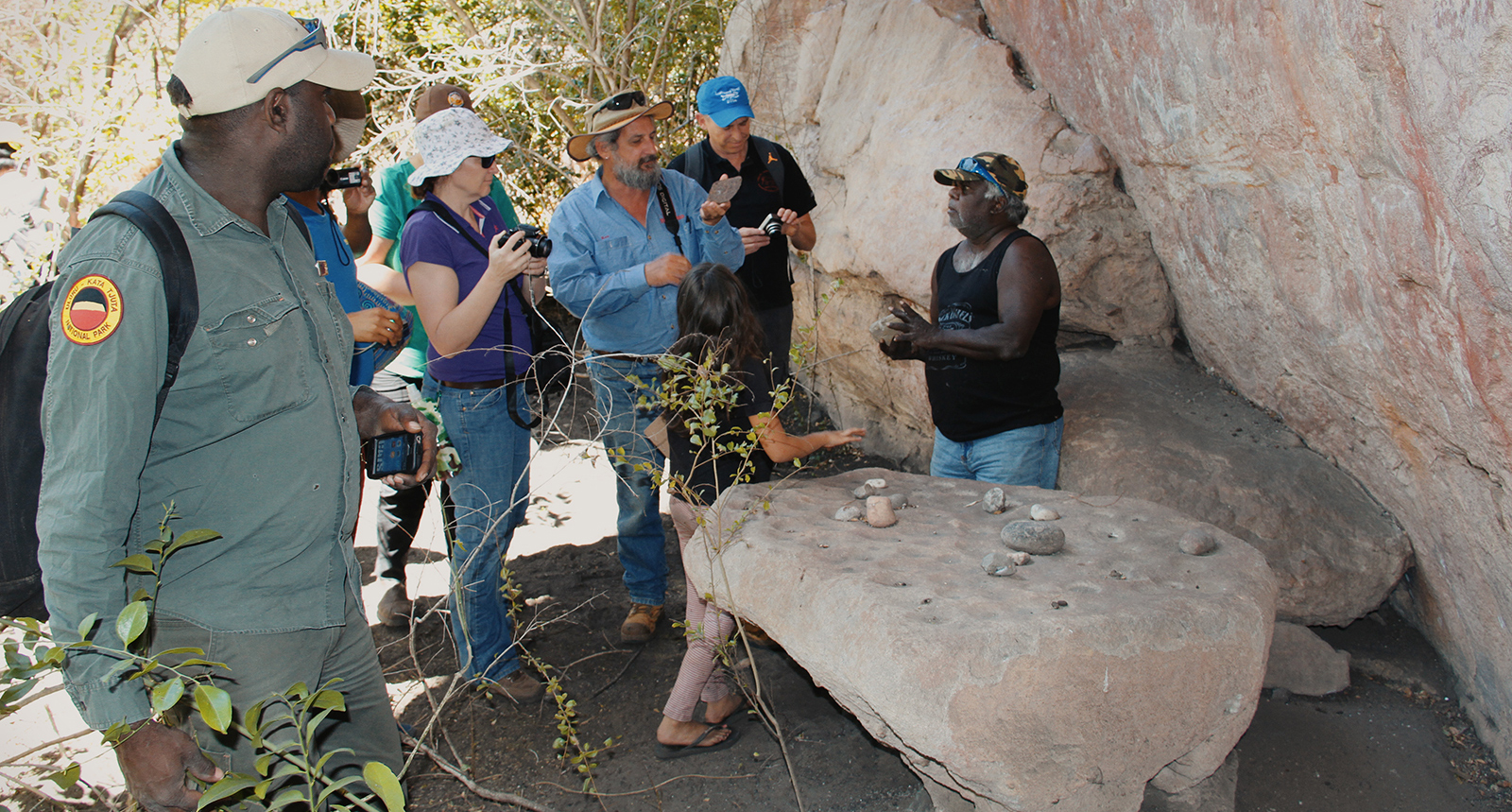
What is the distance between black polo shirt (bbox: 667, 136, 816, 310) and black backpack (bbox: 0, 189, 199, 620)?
114 inches

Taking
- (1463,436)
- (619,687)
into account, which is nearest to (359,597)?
(619,687)

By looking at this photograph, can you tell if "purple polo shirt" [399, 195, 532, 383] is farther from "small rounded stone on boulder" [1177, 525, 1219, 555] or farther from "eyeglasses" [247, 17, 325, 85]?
"small rounded stone on boulder" [1177, 525, 1219, 555]

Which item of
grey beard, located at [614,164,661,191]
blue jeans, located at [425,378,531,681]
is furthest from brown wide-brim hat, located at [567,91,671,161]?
blue jeans, located at [425,378,531,681]

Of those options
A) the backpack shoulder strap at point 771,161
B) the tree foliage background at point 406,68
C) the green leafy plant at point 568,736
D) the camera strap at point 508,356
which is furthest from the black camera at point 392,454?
the tree foliage background at point 406,68

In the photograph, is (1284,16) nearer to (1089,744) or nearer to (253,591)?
(1089,744)

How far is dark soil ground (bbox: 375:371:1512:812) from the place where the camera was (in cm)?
279

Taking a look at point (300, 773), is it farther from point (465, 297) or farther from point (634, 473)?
point (634, 473)

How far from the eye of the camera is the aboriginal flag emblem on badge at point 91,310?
60.1 inches

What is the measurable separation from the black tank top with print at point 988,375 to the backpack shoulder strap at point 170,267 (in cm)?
240

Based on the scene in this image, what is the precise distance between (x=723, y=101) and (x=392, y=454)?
2.64 metres

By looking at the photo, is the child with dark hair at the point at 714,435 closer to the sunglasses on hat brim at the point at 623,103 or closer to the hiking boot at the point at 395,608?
the sunglasses on hat brim at the point at 623,103

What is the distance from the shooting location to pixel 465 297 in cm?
322

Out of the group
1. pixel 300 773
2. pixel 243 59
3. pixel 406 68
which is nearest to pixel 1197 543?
pixel 300 773

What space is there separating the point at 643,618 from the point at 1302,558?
2460 mm
